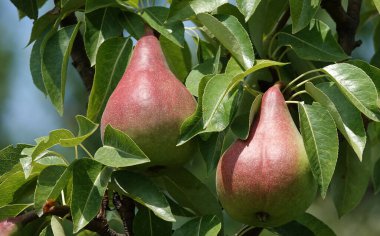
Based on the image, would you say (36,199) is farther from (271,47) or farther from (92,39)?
(271,47)

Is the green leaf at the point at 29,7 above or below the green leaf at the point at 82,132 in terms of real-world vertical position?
above

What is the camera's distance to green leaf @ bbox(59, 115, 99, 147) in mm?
1613

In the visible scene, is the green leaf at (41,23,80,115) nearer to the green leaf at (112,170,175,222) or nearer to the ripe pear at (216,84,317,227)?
the green leaf at (112,170,175,222)

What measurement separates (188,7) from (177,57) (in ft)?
0.82

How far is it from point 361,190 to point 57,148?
Answer: 3.26m

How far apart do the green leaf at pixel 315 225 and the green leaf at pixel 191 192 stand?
203 millimetres

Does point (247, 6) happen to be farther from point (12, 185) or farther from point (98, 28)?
point (12, 185)

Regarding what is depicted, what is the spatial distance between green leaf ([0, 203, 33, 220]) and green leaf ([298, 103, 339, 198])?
0.56 m

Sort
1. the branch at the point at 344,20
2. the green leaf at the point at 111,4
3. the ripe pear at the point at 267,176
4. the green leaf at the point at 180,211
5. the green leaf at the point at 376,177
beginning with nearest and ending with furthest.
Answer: the ripe pear at the point at 267,176
the green leaf at the point at 111,4
the green leaf at the point at 180,211
the branch at the point at 344,20
the green leaf at the point at 376,177

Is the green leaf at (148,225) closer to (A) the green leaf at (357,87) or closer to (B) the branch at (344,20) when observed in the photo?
(A) the green leaf at (357,87)

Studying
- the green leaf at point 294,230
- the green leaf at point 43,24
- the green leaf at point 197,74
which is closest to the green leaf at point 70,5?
the green leaf at point 43,24

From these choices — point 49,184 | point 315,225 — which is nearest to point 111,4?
point 49,184

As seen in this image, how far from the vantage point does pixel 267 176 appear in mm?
1558

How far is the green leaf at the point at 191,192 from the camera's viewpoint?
6.00 ft
